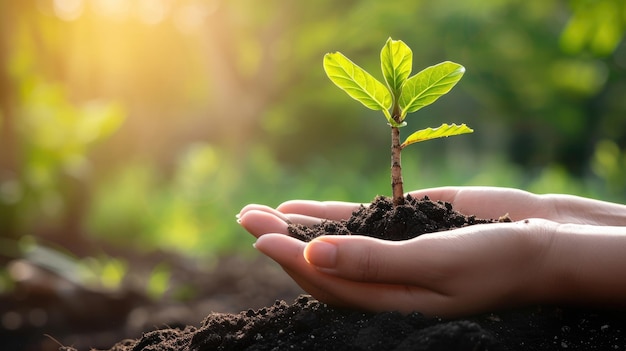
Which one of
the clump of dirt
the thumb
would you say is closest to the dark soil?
the clump of dirt

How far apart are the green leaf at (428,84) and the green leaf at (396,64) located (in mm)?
24

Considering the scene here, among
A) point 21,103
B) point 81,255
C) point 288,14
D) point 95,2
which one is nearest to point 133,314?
point 81,255

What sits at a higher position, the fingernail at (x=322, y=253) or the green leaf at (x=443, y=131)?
the green leaf at (x=443, y=131)

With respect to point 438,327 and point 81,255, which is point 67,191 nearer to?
point 81,255

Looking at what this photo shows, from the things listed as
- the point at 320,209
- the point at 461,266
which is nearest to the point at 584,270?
the point at 461,266

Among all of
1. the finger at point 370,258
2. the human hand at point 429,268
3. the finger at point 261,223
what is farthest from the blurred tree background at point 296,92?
the finger at point 370,258

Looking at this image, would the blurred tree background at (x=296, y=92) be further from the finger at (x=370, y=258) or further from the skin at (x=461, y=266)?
the finger at (x=370, y=258)

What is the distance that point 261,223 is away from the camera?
182cm

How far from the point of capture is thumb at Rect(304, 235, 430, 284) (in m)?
1.46

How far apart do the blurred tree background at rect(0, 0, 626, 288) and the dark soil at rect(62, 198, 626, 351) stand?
18.7ft

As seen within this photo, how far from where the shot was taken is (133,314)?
13.0 feet

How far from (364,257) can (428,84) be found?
0.53 m

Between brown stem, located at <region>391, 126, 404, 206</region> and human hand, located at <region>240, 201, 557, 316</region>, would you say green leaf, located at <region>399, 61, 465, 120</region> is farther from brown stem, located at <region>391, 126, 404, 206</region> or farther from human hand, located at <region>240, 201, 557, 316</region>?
human hand, located at <region>240, 201, 557, 316</region>

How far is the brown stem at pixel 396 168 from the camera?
1710 mm
